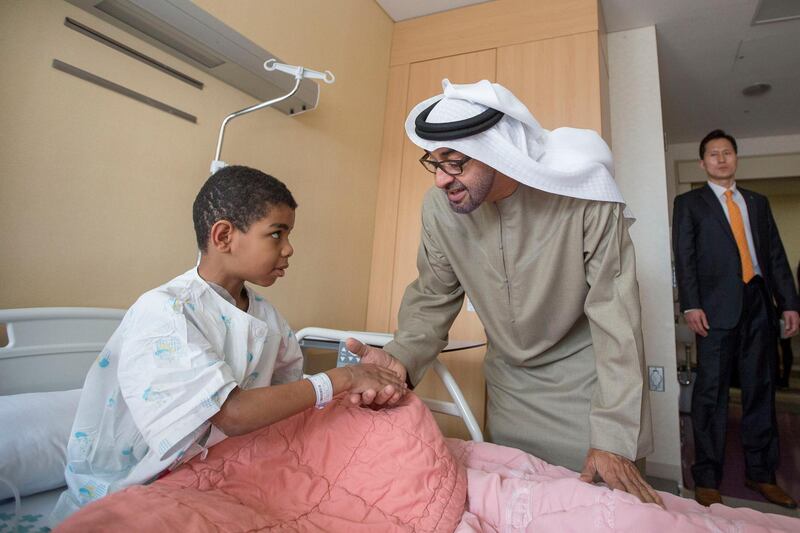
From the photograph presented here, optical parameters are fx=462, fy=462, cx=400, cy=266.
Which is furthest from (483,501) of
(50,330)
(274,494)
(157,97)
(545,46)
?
(545,46)

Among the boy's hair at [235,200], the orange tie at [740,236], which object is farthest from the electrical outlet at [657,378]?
the boy's hair at [235,200]

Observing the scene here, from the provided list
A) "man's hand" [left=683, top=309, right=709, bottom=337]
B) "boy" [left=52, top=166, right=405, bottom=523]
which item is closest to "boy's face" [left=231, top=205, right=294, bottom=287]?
"boy" [left=52, top=166, right=405, bottom=523]

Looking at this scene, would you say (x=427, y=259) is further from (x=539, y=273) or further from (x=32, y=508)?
(x=32, y=508)

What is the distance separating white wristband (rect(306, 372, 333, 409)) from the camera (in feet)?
3.12

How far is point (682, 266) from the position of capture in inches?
104

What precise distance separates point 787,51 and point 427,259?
3937mm

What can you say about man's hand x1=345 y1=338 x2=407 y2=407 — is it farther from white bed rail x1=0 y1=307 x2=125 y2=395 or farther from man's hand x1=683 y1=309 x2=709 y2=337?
man's hand x1=683 y1=309 x2=709 y2=337

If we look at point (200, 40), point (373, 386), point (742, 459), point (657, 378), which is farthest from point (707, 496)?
point (200, 40)

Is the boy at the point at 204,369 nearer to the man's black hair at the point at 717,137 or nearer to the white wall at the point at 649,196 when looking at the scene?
the white wall at the point at 649,196

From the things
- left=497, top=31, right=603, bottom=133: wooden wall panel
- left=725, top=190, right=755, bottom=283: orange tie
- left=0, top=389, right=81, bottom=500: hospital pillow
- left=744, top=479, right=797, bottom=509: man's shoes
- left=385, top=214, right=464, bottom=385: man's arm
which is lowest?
left=744, top=479, right=797, bottom=509: man's shoes

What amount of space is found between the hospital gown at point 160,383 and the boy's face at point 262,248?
0.08 meters

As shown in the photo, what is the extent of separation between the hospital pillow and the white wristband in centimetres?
57

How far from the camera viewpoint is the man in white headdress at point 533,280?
1.12 meters

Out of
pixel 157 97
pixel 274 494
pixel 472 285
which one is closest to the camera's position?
pixel 274 494
